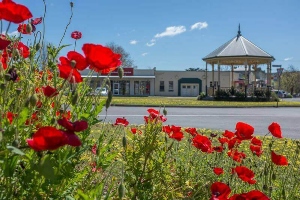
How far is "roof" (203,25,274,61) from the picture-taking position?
30.0 m

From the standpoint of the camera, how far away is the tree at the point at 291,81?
79.1 meters

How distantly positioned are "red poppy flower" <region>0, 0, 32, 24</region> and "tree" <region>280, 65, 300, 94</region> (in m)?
82.8

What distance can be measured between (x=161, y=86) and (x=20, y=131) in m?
52.0

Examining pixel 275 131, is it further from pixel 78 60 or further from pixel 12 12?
pixel 12 12

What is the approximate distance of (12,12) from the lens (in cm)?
129

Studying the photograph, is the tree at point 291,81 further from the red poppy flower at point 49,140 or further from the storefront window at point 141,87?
the red poppy flower at point 49,140

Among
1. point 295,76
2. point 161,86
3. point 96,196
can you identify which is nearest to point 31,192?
point 96,196

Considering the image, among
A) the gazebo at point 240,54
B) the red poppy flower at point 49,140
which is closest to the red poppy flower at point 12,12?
the red poppy flower at point 49,140

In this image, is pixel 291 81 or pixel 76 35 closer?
pixel 76 35

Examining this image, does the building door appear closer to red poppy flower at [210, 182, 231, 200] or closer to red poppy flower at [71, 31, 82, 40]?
red poppy flower at [71, 31, 82, 40]

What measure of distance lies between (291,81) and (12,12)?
83.5 m

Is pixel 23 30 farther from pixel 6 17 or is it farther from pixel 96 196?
pixel 96 196

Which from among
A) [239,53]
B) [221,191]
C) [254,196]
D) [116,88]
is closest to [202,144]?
[221,191]

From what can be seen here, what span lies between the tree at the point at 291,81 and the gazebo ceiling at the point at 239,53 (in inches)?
1963
